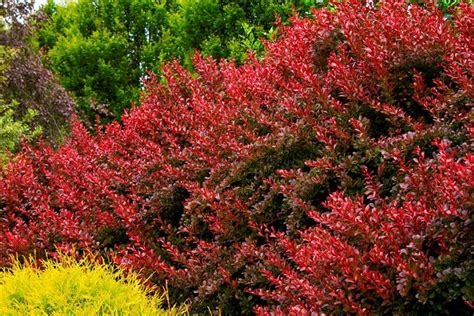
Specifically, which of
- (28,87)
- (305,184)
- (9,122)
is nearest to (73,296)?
(305,184)

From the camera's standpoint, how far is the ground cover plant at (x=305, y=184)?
2303mm

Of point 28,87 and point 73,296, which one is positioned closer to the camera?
point 73,296

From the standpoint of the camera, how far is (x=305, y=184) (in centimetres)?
302

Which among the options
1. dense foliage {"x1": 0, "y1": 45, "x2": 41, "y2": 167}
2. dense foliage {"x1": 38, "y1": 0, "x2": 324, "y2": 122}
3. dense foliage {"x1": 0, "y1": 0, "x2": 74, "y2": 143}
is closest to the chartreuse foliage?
dense foliage {"x1": 0, "y1": 45, "x2": 41, "y2": 167}

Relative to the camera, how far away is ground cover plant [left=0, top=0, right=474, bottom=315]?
230 centimetres

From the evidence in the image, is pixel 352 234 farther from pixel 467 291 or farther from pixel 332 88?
pixel 332 88

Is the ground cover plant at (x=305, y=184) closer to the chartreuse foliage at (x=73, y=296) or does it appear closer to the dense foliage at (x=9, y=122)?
the chartreuse foliage at (x=73, y=296)

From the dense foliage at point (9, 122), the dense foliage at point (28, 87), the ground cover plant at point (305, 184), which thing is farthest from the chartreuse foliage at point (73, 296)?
the dense foliage at point (28, 87)

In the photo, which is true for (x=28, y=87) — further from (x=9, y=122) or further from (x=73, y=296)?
(x=73, y=296)

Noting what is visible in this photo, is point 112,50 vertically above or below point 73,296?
above

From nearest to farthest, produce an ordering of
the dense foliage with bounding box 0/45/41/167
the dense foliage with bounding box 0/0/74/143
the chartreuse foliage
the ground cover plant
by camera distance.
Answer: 1. the ground cover plant
2. the chartreuse foliage
3. the dense foliage with bounding box 0/45/41/167
4. the dense foliage with bounding box 0/0/74/143

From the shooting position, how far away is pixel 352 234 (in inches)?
97.0

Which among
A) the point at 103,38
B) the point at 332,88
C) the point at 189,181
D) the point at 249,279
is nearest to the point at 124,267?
the point at 189,181

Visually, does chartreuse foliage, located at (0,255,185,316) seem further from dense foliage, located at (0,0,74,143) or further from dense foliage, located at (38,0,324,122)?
dense foliage, located at (38,0,324,122)
